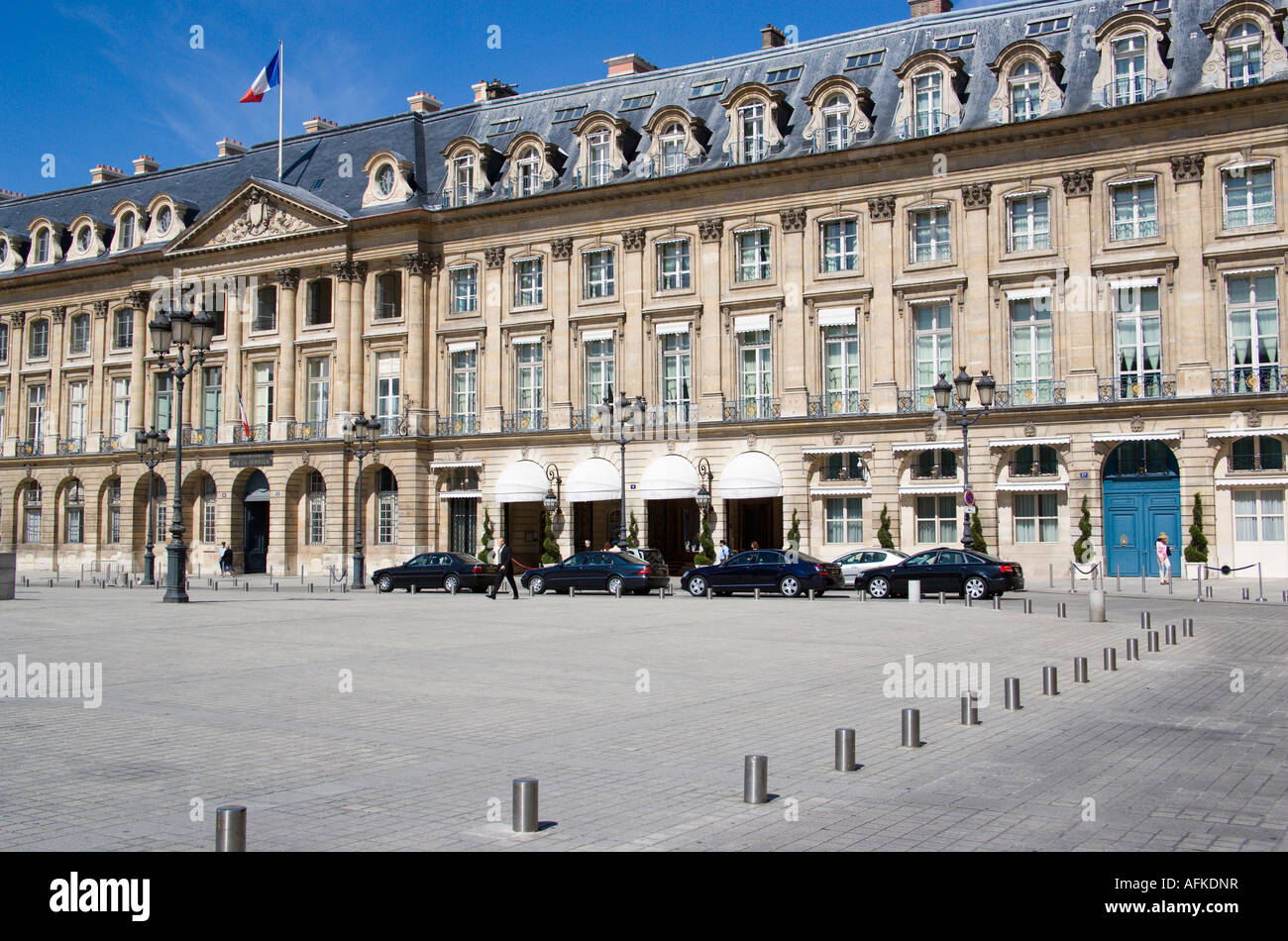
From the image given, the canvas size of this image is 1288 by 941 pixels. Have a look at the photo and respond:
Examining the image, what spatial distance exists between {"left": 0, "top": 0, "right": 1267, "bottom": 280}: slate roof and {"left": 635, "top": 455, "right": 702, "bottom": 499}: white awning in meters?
11.7

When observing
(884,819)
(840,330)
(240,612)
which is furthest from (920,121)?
(884,819)

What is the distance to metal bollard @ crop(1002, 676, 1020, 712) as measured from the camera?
1276 cm

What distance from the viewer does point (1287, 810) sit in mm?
8281

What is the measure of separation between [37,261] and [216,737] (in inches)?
2509

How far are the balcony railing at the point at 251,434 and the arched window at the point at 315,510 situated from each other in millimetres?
3195

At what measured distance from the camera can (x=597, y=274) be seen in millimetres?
51219

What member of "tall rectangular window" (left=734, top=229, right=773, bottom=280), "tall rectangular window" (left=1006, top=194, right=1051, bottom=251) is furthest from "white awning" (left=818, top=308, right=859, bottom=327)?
"tall rectangular window" (left=1006, top=194, right=1051, bottom=251)

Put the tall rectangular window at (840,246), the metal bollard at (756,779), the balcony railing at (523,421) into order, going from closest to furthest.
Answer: the metal bollard at (756,779) < the tall rectangular window at (840,246) < the balcony railing at (523,421)

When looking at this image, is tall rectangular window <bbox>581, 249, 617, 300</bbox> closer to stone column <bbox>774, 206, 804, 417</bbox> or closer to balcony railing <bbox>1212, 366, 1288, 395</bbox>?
stone column <bbox>774, 206, 804, 417</bbox>

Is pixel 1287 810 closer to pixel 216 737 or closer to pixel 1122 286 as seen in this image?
pixel 216 737

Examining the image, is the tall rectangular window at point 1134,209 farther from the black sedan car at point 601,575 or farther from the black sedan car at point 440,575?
the black sedan car at point 440,575

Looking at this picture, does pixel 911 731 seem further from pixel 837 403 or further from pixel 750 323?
pixel 750 323

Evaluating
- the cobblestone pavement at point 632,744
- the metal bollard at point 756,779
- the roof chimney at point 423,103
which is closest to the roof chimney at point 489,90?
the roof chimney at point 423,103

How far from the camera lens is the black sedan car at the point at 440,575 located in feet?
131
